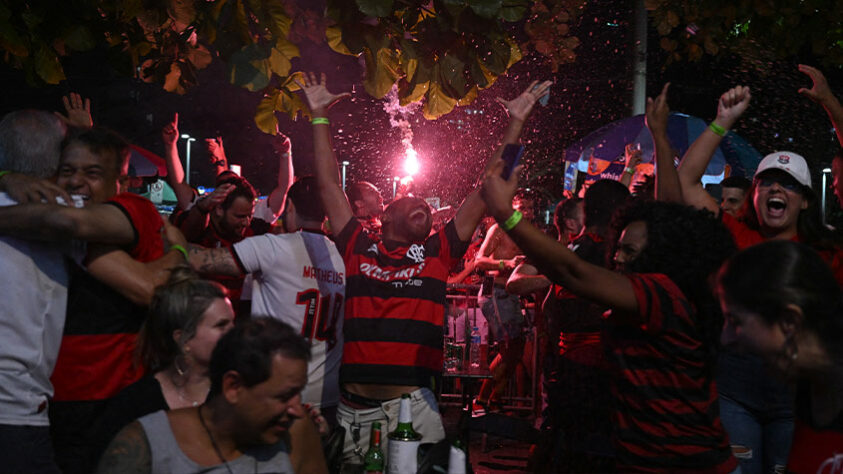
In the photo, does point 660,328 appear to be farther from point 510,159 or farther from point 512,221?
point 510,159

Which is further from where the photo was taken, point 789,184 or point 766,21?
point 766,21

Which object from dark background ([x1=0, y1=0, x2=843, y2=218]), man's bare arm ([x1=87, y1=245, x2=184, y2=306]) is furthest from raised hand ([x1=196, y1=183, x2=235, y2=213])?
dark background ([x1=0, y1=0, x2=843, y2=218])

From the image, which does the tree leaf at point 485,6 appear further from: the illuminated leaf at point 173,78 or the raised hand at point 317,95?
the illuminated leaf at point 173,78

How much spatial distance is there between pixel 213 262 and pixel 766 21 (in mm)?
3902

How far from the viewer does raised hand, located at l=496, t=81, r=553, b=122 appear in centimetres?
394

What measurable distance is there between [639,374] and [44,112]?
9.03ft

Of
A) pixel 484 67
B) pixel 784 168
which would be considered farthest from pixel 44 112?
pixel 784 168

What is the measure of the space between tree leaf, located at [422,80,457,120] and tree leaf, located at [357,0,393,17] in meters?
0.81

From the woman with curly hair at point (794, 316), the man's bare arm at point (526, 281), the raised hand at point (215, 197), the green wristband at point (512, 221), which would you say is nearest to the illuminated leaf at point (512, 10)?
the green wristband at point (512, 221)

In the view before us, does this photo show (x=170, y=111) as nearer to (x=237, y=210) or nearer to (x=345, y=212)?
(x=237, y=210)

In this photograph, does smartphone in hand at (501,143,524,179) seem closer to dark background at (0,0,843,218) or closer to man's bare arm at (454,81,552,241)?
man's bare arm at (454,81,552,241)

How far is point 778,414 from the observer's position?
3.77 meters

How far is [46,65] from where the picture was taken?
3.82 meters

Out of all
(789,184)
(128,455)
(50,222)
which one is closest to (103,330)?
(50,222)
